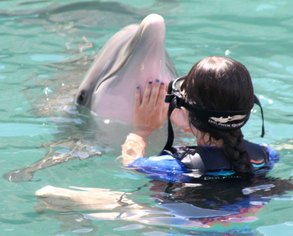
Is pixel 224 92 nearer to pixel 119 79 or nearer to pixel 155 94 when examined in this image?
pixel 155 94

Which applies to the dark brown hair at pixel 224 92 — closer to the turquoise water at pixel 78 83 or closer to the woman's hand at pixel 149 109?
the turquoise water at pixel 78 83

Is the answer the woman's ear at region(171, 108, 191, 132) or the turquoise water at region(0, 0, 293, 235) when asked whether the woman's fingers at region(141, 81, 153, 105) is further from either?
the turquoise water at region(0, 0, 293, 235)

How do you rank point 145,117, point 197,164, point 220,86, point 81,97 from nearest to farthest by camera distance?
point 220,86, point 197,164, point 145,117, point 81,97

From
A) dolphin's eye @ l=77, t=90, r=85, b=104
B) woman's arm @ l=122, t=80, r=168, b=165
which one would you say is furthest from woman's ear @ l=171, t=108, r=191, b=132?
dolphin's eye @ l=77, t=90, r=85, b=104

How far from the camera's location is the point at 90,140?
5957 millimetres

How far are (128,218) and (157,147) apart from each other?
1.23 metres

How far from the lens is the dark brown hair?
165 inches

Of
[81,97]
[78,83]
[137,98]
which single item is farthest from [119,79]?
[78,83]

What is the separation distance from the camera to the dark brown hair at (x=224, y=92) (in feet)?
13.8

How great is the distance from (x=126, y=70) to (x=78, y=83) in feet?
5.36

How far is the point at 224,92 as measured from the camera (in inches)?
166

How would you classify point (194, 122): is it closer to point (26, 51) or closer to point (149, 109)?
point (149, 109)

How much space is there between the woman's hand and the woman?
0.64 meters

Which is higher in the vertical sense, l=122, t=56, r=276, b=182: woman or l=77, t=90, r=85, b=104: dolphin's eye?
l=122, t=56, r=276, b=182: woman
